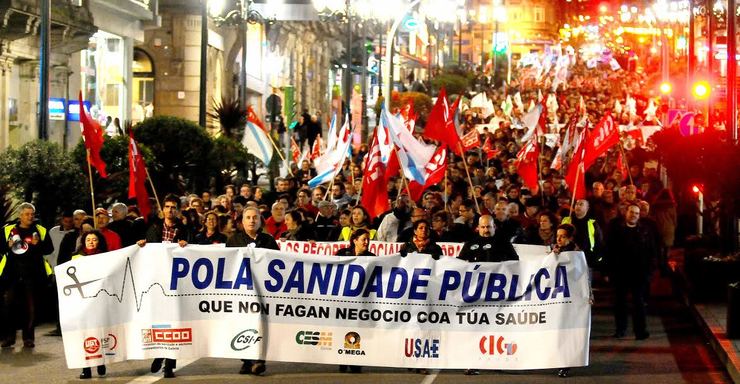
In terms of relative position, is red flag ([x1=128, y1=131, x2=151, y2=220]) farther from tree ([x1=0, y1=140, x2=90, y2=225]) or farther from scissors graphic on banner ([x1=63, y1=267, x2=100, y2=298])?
scissors graphic on banner ([x1=63, y1=267, x2=100, y2=298])

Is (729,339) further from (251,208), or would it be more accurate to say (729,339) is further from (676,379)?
(251,208)

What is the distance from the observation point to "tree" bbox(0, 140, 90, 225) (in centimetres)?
1864

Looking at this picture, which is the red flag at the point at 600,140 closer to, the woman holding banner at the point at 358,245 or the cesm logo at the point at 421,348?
the woman holding banner at the point at 358,245

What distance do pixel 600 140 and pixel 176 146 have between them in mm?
8126

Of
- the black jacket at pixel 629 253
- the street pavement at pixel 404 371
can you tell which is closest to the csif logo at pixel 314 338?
the street pavement at pixel 404 371

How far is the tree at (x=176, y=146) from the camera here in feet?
82.1

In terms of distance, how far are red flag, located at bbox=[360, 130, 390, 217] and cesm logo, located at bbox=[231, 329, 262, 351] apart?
5.69 m

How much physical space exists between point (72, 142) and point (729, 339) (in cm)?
→ 2315

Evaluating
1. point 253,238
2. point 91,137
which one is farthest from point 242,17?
point 253,238

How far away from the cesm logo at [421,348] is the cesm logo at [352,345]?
1.33ft

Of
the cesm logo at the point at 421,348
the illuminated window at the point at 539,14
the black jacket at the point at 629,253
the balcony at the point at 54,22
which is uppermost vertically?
the illuminated window at the point at 539,14

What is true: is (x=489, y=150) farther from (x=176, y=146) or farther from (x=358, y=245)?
(x=358, y=245)

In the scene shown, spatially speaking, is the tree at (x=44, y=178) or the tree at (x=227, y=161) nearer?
the tree at (x=44, y=178)

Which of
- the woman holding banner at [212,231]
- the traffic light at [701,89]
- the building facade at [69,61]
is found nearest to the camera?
the woman holding banner at [212,231]
